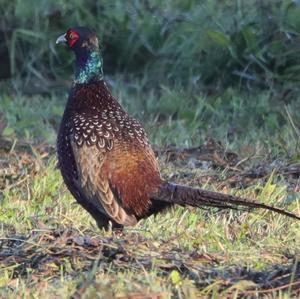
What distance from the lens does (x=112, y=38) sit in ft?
32.3

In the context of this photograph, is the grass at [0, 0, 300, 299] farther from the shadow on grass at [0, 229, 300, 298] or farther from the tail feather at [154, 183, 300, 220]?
the tail feather at [154, 183, 300, 220]

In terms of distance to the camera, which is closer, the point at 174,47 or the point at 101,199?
the point at 101,199

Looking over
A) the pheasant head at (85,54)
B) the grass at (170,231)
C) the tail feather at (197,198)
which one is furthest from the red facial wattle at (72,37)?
the tail feather at (197,198)

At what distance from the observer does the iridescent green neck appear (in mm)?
5777

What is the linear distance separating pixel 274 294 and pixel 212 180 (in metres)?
2.39

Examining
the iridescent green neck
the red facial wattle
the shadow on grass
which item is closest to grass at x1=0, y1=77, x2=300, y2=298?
the shadow on grass

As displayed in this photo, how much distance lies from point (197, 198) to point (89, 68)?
1.15m

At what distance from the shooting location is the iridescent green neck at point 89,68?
5.78 m

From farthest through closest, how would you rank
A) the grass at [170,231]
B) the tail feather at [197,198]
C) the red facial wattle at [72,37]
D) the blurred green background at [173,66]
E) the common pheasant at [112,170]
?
the blurred green background at [173,66] → the red facial wattle at [72,37] → the common pheasant at [112,170] → the tail feather at [197,198] → the grass at [170,231]

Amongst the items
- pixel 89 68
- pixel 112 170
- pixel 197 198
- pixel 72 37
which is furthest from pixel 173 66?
pixel 197 198

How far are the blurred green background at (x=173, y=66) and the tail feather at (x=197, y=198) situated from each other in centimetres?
175

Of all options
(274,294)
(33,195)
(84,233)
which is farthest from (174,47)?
(274,294)

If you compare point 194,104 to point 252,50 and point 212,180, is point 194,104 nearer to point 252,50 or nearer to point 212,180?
point 252,50

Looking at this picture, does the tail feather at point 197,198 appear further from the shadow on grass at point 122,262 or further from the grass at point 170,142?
the shadow on grass at point 122,262
